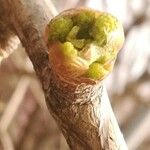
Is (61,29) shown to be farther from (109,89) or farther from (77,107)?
(109,89)

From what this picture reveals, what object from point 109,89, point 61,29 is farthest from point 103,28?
point 109,89

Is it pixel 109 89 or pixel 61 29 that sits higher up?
pixel 61 29

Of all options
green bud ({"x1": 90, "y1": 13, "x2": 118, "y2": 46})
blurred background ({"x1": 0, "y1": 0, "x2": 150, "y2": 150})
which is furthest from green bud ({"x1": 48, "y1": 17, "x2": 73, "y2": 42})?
blurred background ({"x1": 0, "y1": 0, "x2": 150, "y2": 150})

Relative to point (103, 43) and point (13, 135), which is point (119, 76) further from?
point (103, 43)

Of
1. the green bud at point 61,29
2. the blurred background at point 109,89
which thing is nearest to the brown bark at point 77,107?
the green bud at point 61,29

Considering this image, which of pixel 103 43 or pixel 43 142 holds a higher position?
pixel 103 43

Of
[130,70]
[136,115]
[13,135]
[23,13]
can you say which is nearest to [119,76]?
[130,70]

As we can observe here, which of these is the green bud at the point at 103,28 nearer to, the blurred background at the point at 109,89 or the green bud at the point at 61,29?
the green bud at the point at 61,29
